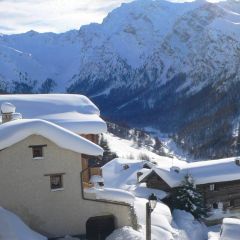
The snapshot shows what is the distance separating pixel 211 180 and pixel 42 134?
30.9 metres

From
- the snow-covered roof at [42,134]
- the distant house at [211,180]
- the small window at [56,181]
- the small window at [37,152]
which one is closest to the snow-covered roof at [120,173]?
the distant house at [211,180]

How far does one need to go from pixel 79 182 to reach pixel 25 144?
3.74m

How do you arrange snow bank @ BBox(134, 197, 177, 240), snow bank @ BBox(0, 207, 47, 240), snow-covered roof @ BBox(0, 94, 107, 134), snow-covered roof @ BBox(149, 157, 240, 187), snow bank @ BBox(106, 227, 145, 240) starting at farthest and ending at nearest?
snow-covered roof @ BBox(149, 157, 240, 187) → snow-covered roof @ BBox(0, 94, 107, 134) → snow bank @ BBox(134, 197, 177, 240) → snow bank @ BBox(106, 227, 145, 240) → snow bank @ BBox(0, 207, 47, 240)

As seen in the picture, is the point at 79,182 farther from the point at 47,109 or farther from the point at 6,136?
the point at 47,109

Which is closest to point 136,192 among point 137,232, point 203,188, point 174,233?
point 203,188

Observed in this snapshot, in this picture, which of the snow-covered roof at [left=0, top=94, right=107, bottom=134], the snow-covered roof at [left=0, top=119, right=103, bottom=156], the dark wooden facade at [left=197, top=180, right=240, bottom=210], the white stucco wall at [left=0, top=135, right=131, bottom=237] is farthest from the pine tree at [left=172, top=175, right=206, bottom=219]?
the snow-covered roof at [left=0, top=119, right=103, bottom=156]

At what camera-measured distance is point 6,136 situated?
30.3 meters

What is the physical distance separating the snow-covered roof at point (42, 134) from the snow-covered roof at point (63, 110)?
18.7 ft

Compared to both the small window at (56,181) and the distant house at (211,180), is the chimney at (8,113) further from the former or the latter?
the distant house at (211,180)

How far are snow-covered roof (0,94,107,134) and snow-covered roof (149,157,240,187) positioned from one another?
698 inches

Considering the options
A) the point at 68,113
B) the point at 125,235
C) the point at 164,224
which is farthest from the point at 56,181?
the point at 164,224

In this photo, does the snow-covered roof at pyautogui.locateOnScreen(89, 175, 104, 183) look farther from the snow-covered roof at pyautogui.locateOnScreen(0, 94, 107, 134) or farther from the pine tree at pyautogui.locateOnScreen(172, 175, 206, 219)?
the pine tree at pyautogui.locateOnScreen(172, 175, 206, 219)

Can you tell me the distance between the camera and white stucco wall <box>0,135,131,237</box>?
1227 inches

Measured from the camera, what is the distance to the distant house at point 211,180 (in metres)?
58.5
